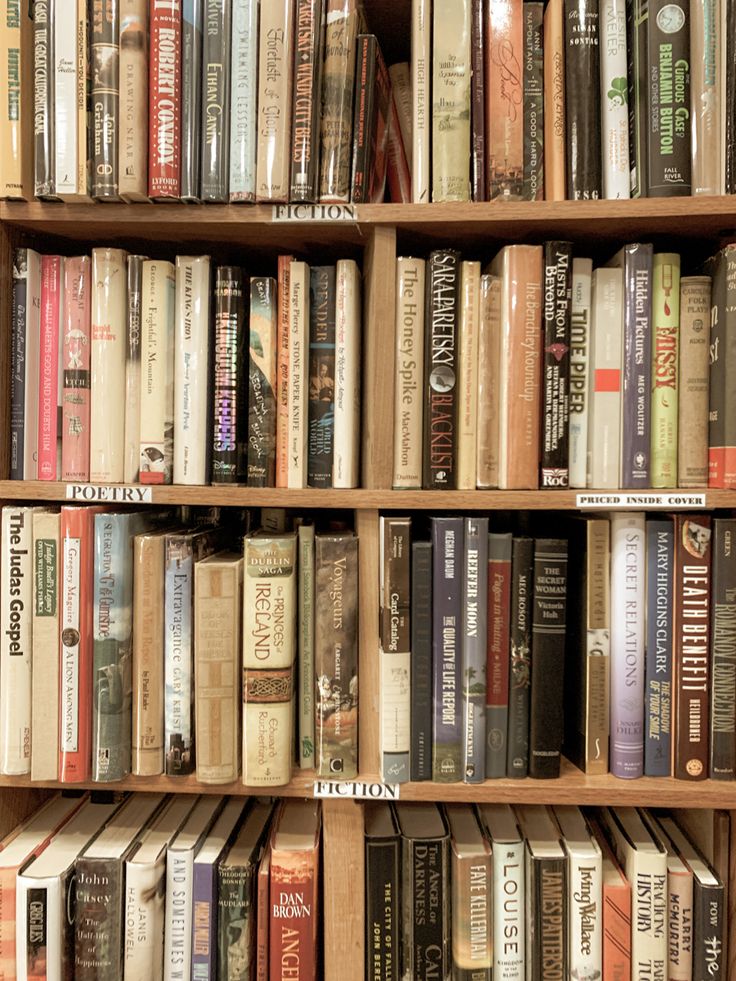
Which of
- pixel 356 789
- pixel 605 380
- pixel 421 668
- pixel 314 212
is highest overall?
pixel 314 212

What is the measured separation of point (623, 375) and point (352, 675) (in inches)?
21.6

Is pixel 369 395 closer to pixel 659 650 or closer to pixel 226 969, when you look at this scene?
pixel 659 650

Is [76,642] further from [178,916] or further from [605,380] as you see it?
[605,380]

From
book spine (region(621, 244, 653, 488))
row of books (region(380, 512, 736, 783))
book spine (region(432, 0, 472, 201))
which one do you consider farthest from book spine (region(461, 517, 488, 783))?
book spine (region(432, 0, 472, 201))

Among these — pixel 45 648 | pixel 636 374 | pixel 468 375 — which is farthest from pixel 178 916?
pixel 636 374

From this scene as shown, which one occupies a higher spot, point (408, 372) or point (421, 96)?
point (421, 96)

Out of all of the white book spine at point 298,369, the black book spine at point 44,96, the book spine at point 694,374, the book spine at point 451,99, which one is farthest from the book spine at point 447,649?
the black book spine at point 44,96

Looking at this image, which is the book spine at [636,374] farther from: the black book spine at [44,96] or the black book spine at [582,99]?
the black book spine at [44,96]

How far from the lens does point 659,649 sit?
0.88m

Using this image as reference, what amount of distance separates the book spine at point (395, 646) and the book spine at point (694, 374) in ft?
1.30

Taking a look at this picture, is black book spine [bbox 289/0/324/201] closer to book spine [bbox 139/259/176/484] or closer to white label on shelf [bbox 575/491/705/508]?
book spine [bbox 139/259/176/484]

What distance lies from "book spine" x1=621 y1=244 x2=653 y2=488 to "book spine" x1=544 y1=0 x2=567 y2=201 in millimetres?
133

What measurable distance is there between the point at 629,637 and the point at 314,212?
71 centimetres

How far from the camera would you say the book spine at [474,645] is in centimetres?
87
